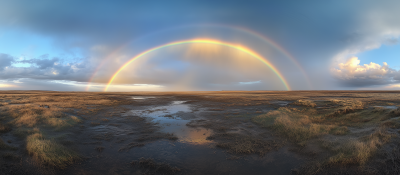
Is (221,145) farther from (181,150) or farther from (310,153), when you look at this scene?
(310,153)

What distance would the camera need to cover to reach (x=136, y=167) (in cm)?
840

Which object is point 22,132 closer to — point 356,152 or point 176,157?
point 176,157

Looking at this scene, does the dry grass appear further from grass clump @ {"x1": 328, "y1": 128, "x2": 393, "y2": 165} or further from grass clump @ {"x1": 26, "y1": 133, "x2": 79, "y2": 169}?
grass clump @ {"x1": 26, "y1": 133, "x2": 79, "y2": 169}

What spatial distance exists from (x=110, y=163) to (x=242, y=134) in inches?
405

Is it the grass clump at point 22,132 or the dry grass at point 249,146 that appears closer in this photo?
the dry grass at point 249,146

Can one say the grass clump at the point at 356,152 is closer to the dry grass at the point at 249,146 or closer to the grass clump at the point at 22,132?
the dry grass at the point at 249,146

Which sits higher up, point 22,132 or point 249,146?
point 22,132

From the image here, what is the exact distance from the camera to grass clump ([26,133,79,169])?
26.8ft

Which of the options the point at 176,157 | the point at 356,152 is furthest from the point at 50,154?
the point at 356,152

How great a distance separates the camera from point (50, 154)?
8578 mm

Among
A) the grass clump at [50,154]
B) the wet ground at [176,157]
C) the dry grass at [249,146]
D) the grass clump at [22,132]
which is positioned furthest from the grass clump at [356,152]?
the grass clump at [22,132]

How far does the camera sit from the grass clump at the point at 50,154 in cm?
818

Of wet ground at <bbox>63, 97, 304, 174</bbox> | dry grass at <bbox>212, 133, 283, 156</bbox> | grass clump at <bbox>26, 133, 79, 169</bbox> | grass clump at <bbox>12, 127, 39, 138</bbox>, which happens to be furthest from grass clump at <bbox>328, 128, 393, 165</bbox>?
grass clump at <bbox>12, 127, 39, 138</bbox>

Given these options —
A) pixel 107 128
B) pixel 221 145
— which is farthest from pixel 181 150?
pixel 107 128
